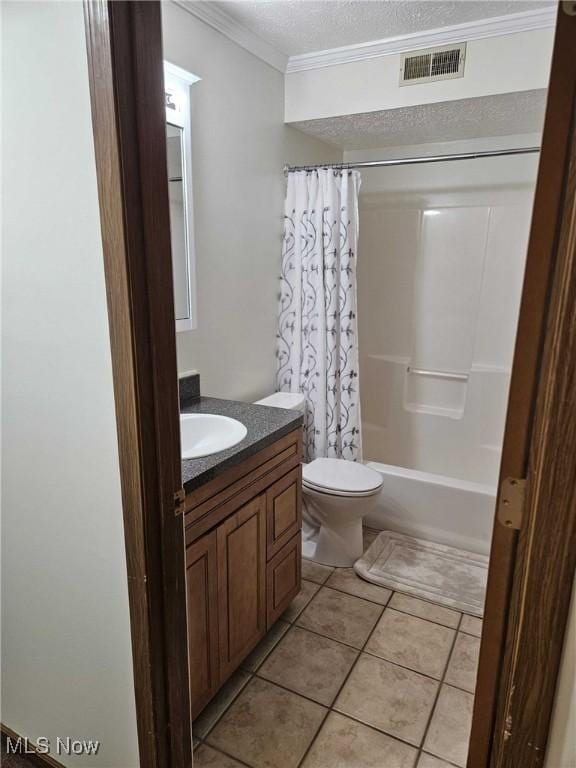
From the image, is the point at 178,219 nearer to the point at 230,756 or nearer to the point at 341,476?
the point at 341,476

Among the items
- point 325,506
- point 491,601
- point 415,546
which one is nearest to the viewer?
point 491,601

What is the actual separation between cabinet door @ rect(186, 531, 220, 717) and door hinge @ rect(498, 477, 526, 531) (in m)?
0.91

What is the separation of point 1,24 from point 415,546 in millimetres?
2605

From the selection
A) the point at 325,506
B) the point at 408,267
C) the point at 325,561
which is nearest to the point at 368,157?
the point at 408,267

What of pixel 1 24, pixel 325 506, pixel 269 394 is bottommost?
pixel 325 506

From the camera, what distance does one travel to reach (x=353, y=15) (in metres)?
1.98

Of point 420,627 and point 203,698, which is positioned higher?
point 203,698

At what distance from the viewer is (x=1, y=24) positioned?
0.98m

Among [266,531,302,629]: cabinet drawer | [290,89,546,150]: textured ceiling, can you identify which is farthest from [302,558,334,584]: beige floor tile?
[290,89,546,150]: textured ceiling

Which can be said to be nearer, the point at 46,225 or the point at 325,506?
the point at 46,225

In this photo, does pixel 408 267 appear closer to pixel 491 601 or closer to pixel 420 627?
pixel 420 627

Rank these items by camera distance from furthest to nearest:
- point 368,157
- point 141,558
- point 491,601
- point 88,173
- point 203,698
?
point 368,157 < point 203,698 < point 141,558 < point 88,173 < point 491,601

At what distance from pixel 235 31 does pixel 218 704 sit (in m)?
2.63

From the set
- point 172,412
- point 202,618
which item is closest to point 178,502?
point 172,412
